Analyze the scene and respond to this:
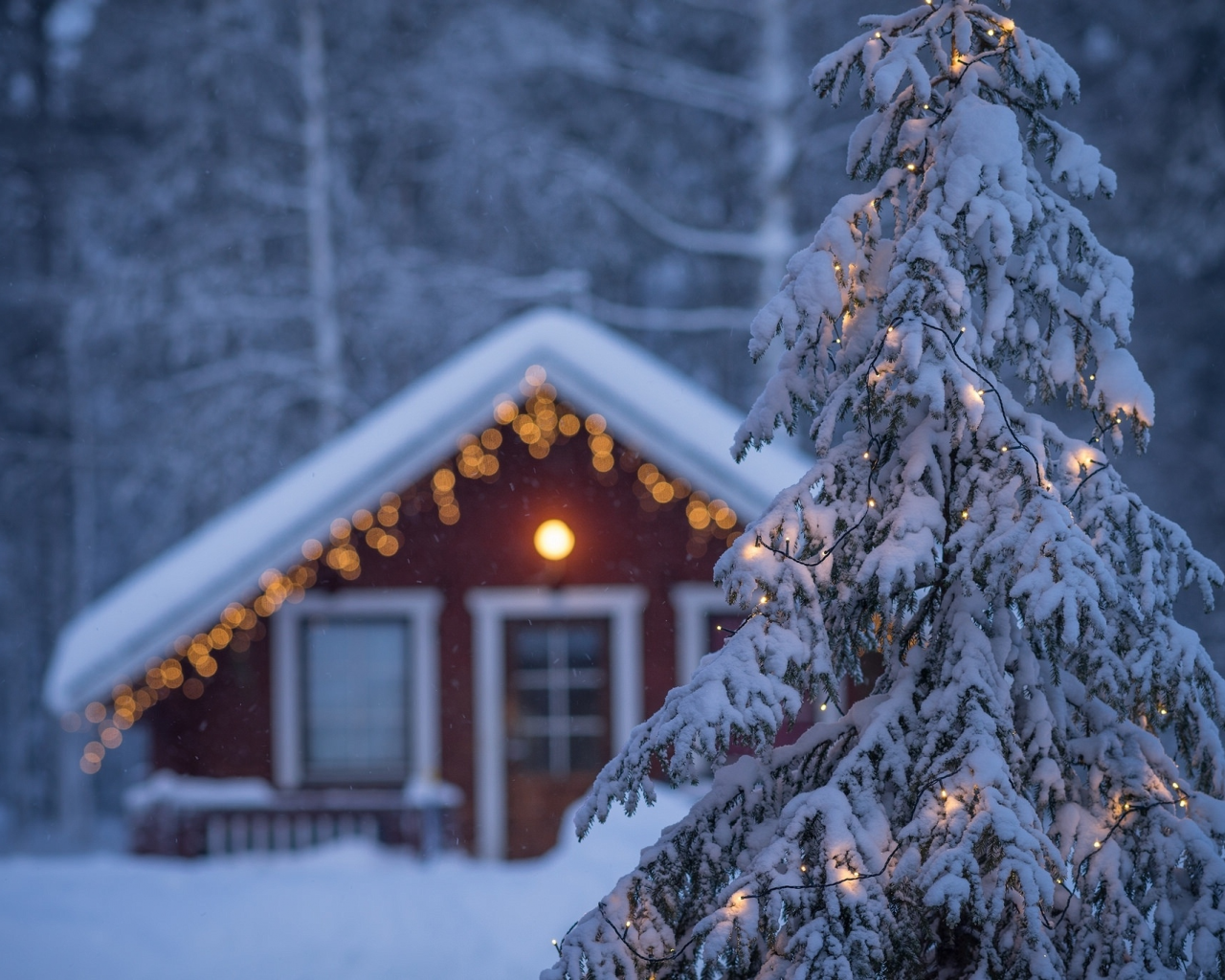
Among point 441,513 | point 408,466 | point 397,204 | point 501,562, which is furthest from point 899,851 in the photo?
point 397,204

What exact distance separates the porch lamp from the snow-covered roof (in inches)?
38.2

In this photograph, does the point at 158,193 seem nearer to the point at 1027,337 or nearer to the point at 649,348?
the point at 649,348

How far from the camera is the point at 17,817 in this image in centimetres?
2075

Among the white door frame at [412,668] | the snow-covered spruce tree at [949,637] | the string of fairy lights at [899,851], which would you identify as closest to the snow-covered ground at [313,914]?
the white door frame at [412,668]

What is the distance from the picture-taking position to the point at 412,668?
33.2 feet

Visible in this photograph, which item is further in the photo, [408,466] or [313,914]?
[408,466]

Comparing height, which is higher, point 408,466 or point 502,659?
point 408,466

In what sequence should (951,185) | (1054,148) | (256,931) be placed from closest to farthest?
(951,185)
(1054,148)
(256,931)

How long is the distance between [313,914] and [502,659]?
3.17 meters

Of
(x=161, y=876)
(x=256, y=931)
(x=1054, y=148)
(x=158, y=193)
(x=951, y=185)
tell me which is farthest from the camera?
(x=158, y=193)

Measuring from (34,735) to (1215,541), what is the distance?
2040cm

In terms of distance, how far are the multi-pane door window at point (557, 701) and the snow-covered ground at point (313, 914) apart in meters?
Result: 1.44

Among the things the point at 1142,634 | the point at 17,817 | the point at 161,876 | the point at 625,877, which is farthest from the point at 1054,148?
the point at 17,817

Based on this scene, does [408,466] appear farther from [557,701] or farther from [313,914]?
[313,914]
